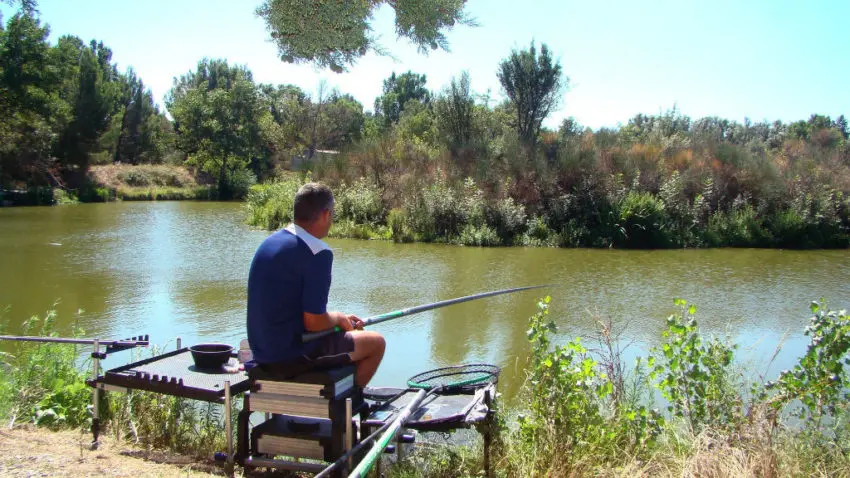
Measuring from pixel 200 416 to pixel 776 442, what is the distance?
3372 millimetres

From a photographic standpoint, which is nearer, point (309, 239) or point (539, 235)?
point (309, 239)

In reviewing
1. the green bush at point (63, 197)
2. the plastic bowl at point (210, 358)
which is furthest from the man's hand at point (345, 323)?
the green bush at point (63, 197)

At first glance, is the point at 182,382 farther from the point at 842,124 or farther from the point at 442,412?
the point at 842,124

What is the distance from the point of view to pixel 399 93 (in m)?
86.7

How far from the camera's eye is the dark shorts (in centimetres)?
290

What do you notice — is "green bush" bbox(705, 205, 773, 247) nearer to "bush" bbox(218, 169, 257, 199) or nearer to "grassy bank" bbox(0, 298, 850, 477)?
"grassy bank" bbox(0, 298, 850, 477)

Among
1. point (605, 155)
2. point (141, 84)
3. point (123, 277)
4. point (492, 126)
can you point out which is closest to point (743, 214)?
point (605, 155)

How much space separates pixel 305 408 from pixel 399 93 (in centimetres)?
8629

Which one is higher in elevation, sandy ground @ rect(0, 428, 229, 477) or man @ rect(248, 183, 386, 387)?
man @ rect(248, 183, 386, 387)

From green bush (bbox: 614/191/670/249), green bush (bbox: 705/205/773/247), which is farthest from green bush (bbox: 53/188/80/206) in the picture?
green bush (bbox: 705/205/773/247)

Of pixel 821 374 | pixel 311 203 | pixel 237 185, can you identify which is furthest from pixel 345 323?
pixel 237 185

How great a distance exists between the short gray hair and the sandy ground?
1.27m

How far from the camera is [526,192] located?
1820 cm

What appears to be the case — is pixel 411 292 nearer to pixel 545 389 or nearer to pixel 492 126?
pixel 545 389
